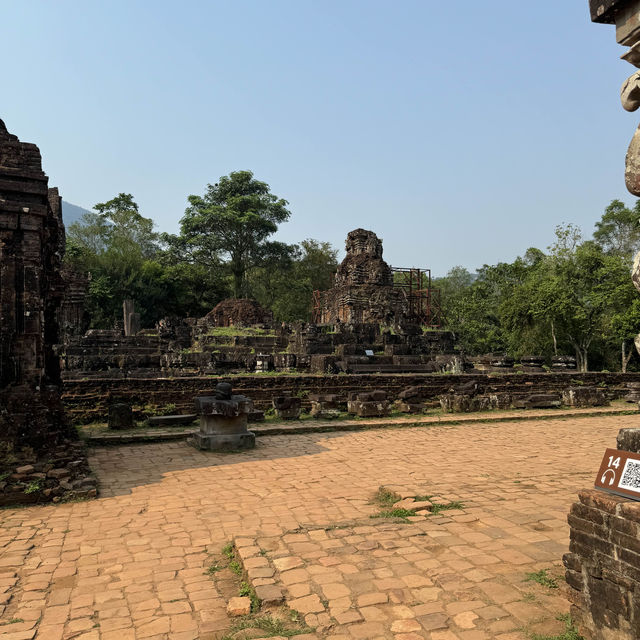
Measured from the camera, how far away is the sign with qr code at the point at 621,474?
2.52m

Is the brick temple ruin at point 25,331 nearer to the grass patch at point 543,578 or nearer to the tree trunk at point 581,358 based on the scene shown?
the grass patch at point 543,578

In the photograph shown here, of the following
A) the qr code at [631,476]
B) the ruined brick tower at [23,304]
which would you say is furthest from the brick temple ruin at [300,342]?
the qr code at [631,476]

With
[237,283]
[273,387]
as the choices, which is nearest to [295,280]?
[237,283]

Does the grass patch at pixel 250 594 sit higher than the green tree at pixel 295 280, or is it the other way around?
the green tree at pixel 295 280

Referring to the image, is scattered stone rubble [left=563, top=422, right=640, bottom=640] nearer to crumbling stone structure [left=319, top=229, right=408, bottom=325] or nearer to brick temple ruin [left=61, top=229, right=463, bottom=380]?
brick temple ruin [left=61, top=229, right=463, bottom=380]

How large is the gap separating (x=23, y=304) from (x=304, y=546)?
203 inches

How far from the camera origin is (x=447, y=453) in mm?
7730

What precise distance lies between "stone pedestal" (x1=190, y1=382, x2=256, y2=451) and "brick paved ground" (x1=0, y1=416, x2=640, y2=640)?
0.67 meters

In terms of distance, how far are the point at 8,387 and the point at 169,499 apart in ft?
9.71

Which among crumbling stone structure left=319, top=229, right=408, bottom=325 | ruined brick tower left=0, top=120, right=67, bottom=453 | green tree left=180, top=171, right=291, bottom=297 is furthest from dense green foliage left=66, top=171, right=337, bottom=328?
ruined brick tower left=0, top=120, right=67, bottom=453

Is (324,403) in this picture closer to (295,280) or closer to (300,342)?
(300,342)

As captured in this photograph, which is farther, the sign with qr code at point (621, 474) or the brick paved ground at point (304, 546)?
the brick paved ground at point (304, 546)

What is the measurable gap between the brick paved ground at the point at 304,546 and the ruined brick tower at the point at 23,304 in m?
1.02

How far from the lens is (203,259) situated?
44844 millimetres
